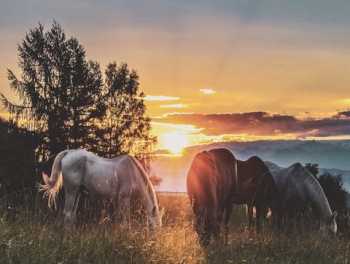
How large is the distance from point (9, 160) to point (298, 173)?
2126 centimetres

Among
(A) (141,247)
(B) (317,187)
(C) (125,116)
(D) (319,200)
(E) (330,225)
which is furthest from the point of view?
(C) (125,116)

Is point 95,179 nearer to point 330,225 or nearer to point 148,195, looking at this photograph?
point 148,195

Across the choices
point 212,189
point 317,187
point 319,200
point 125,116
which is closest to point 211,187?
point 212,189

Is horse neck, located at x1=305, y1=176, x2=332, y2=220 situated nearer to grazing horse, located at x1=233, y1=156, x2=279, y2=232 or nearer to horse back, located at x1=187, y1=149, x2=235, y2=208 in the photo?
grazing horse, located at x1=233, y1=156, x2=279, y2=232

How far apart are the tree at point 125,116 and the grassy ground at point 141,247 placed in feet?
86.7

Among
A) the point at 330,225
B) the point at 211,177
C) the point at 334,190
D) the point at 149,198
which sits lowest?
the point at 330,225

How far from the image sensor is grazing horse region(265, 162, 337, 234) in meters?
15.4

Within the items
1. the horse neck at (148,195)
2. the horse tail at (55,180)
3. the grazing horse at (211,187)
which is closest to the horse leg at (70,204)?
the horse tail at (55,180)

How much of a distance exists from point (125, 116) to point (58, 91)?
517cm

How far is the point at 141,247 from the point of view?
25.4 ft

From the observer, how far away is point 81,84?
36938mm

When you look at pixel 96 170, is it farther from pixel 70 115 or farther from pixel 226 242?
pixel 70 115

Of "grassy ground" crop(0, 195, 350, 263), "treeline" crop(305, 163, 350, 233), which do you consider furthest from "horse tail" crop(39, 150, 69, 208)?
"treeline" crop(305, 163, 350, 233)

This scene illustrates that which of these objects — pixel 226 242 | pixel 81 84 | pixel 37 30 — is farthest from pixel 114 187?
pixel 37 30
